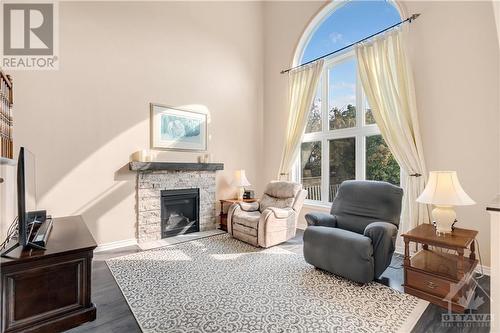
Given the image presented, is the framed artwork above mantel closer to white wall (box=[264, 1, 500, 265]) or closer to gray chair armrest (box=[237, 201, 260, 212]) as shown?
gray chair armrest (box=[237, 201, 260, 212])

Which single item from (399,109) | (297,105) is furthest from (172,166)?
(399,109)

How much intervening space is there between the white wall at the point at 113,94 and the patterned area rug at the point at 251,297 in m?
1.09

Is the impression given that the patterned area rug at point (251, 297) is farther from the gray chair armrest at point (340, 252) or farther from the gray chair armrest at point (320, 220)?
the gray chair armrest at point (320, 220)

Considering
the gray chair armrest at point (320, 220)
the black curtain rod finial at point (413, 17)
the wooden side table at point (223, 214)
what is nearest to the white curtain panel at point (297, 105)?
the wooden side table at point (223, 214)

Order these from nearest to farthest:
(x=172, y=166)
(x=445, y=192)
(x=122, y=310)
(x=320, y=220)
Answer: (x=122, y=310) → (x=445, y=192) → (x=320, y=220) → (x=172, y=166)

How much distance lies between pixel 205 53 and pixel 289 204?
318 centimetres

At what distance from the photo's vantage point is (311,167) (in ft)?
15.7

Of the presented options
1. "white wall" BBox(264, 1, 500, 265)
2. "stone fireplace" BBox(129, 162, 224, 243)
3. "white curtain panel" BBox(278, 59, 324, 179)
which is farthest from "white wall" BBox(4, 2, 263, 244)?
"white wall" BBox(264, 1, 500, 265)

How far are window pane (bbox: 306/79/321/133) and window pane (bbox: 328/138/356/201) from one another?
1.48 ft

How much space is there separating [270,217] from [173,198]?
175 cm

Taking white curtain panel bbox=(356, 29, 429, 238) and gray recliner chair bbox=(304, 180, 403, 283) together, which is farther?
A: white curtain panel bbox=(356, 29, 429, 238)

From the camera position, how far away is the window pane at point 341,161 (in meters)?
4.08

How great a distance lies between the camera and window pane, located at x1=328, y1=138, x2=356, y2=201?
4078 millimetres

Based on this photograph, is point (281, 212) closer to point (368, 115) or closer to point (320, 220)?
point (320, 220)
